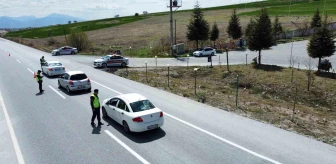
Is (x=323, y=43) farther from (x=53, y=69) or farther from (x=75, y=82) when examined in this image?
(x=53, y=69)

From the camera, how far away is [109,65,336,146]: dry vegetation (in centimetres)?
1331

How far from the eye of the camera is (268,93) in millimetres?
21625

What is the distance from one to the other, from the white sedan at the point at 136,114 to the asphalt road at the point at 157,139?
0.45m

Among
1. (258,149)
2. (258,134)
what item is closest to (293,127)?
(258,134)

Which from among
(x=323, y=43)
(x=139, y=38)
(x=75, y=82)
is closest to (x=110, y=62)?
(x=75, y=82)

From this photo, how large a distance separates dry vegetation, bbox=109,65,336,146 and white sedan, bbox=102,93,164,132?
5063 millimetres

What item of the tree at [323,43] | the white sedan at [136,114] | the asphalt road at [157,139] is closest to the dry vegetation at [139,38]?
the tree at [323,43]

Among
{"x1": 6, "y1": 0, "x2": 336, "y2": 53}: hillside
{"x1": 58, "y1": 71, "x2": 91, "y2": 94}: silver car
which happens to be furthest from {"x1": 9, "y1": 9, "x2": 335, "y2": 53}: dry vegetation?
{"x1": 58, "y1": 71, "x2": 91, "y2": 94}: silver car

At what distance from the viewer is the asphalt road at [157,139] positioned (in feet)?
32.8

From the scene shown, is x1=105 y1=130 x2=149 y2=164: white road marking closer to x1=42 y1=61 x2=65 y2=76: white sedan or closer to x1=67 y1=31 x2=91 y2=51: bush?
x1=42 y1=61 x2=65 y2=76: white sedan

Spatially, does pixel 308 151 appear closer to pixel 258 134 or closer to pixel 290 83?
pixel 258 134

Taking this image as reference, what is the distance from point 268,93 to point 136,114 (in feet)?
43.4

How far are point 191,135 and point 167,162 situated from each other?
2525mm

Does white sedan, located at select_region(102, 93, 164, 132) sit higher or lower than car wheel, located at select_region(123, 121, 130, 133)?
higher
